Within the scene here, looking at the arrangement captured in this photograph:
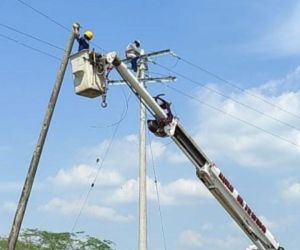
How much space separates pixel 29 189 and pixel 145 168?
10.2 meters

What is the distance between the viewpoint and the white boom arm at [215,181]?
542 inches

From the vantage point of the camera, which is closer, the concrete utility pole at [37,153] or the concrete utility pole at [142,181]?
the concrete utility pole at [37,153]

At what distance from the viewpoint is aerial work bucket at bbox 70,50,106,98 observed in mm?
12711

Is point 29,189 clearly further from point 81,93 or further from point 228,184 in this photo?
point 228,184

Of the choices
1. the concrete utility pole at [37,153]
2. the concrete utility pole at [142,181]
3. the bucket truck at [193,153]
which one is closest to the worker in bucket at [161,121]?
the bucket truck at [193,153]

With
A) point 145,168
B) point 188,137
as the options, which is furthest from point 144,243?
point 188,137

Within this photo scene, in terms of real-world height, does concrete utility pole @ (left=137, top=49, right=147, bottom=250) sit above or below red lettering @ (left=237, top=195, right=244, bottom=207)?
above

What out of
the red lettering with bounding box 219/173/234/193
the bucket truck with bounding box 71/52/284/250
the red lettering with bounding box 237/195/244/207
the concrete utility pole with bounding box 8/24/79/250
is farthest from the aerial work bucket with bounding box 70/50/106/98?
the red lettering with bounding box 237/195/244/207

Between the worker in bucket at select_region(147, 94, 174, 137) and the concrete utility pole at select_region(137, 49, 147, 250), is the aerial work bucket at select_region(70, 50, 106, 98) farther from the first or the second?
the concrete utility pole at select_region(137, 49, 147, 250)

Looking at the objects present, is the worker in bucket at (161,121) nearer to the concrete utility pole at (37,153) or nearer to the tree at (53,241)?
the concrete utility pole at (37,153)

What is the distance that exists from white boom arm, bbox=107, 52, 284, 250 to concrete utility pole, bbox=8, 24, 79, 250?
194cm

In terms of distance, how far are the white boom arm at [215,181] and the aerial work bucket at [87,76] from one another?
48 cm

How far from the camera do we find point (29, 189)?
14.2 meters

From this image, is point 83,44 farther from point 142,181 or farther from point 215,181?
point 142,181
